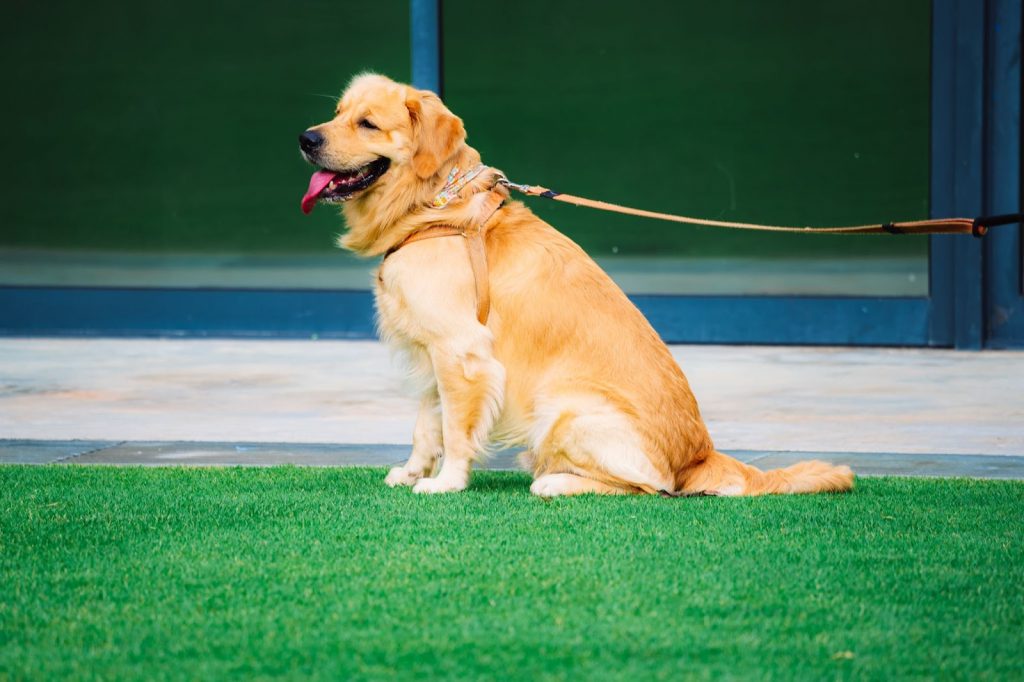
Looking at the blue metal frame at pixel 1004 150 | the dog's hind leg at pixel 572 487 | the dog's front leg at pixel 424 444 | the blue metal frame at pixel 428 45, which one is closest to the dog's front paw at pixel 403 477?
the dog's front leg at pixel 424 444

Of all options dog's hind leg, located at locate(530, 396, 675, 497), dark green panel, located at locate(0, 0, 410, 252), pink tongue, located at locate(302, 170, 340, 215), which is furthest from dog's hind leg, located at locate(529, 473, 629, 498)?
dark green panel, located at locate(0, 0, 410, 252)

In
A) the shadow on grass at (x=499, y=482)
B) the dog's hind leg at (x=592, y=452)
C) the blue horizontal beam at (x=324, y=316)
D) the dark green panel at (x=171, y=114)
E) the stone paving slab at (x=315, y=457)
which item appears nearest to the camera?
the dog's hind leg at (x=592, y=452)

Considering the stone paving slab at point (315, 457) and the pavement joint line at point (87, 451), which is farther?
the pavement joint line at point (87, 451)

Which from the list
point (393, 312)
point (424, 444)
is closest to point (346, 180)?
point (393, 312)

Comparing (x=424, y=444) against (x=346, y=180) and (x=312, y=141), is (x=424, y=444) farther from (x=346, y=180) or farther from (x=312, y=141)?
(x=312, y=141)

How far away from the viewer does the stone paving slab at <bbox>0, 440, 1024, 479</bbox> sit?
19.5ft

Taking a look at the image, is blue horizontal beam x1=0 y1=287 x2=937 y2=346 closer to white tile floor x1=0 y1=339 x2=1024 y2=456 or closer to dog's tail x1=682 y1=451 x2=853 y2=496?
white tile floor x1=0 y1=339 x2=1024 y2=456

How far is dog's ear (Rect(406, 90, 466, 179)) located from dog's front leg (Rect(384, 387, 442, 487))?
0.90 metres

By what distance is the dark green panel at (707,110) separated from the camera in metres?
9.94

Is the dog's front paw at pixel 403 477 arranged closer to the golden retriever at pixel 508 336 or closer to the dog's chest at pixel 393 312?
the golden retriever at pixel 508 336

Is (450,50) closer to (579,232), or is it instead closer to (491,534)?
(579,232)

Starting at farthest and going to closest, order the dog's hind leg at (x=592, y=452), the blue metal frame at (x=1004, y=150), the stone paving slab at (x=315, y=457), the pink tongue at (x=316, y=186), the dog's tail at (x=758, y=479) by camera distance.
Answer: the blue metal frame at (x=1004, y=150), the stone paving slab at (x=315, y=457), the pink tongue at (x=316, y=186), the dog's tail at (x=758, y=479), the dog's hind leg at (x=592, y=452)

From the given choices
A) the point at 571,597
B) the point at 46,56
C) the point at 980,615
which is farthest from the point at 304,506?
the point at 46,56

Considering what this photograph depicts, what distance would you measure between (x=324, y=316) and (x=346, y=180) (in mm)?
5065
